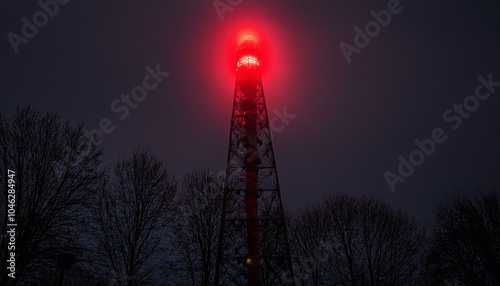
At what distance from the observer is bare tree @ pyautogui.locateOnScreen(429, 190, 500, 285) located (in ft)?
71.8

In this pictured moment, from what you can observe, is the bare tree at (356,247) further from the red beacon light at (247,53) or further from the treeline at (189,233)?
the red beacon light at (247,53)

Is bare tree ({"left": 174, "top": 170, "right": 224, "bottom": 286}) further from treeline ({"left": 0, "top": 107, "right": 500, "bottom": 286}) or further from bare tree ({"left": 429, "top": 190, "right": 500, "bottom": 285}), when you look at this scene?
bare tree ({"left": 429, "top": 190, "right": 500, "bottom": 285})

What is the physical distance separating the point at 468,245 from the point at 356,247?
23.1ft

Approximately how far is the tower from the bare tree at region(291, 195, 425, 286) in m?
3.04

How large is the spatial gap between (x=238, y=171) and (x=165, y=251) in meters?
7.69

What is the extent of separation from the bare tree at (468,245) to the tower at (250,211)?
34.5 feet

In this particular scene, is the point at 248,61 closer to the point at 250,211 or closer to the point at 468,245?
the point at 250,211

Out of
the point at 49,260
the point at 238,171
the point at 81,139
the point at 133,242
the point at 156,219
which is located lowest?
the point at 49,260

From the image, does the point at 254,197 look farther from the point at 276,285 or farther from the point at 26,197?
the point at 26,197

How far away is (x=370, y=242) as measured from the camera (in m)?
25.8

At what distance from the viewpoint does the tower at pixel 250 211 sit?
23172 millimetres

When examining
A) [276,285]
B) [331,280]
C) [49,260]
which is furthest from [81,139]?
[331,280]

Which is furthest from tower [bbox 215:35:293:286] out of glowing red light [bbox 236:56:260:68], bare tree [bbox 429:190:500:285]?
bare tree [bbox 429:190:500:285]

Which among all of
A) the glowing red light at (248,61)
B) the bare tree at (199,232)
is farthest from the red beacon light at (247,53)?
the bare tree at (199,232)
